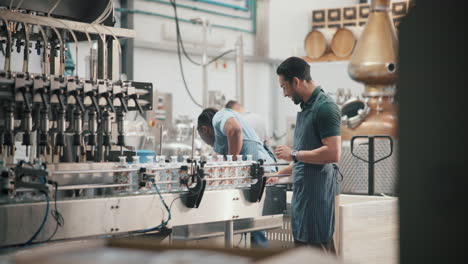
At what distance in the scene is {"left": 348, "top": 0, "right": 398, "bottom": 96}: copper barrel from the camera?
555 centimetres

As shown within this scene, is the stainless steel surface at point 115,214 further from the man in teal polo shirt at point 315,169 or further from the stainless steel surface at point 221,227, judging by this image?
the man in teal polo shirt at point 315,169

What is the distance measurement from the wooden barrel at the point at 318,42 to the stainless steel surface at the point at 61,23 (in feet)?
15.9

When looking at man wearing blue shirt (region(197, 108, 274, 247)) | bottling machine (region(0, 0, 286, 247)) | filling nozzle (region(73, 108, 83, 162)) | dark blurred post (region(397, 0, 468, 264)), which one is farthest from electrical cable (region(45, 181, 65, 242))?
dark blurred post (region(397, 0, 468, 264))

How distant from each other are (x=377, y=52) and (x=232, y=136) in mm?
2568

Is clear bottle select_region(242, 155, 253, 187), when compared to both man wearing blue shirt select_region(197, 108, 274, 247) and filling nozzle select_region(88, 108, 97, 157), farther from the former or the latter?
filling nozzle select_region(88, 108, 97, 157)

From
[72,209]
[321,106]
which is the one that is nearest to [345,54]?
[321,106]

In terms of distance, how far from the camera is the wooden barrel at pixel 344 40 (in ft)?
24.3

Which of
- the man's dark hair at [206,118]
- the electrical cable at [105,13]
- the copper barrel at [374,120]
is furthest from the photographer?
the copper barrel at [374,120]

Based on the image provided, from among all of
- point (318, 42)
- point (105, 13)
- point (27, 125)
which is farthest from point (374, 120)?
point (27, 125)

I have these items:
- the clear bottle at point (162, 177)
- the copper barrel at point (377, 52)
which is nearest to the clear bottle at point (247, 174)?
the clear bottle at point (162, 177)

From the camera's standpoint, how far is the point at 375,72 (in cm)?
559

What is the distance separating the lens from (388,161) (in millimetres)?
3910

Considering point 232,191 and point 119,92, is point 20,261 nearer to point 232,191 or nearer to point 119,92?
point 119,92

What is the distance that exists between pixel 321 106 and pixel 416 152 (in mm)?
2155
